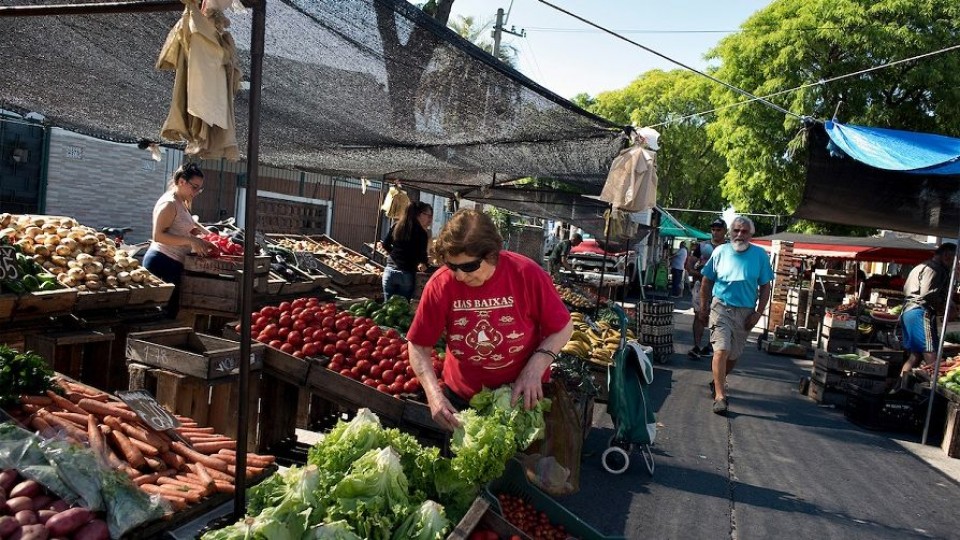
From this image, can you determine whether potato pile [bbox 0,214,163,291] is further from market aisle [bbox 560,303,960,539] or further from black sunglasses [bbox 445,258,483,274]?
market aisle [bbox 560,303,960,539]

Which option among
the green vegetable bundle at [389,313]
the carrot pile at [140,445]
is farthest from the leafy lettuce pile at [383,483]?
the green vegetable bundle at [389,313]

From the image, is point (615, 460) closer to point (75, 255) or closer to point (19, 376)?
point (19, 376)

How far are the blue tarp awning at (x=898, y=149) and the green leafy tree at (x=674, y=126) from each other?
105ft

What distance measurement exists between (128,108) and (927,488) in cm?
881

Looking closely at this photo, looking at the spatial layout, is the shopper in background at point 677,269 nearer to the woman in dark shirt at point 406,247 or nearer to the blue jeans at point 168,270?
the woman in dark shirt at point 406,247

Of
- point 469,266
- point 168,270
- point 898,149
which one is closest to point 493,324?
point 469,266

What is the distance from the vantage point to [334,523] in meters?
2.50

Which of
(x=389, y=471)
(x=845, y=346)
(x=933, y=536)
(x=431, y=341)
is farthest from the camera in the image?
(x=845, y=346)

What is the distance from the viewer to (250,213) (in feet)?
8.92

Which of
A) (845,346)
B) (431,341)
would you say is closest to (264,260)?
(431,341)

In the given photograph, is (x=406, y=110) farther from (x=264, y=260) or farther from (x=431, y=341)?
(x=431, y=341)

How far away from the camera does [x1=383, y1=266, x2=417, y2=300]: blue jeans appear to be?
8.52 m

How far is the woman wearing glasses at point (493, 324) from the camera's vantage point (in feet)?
11.0

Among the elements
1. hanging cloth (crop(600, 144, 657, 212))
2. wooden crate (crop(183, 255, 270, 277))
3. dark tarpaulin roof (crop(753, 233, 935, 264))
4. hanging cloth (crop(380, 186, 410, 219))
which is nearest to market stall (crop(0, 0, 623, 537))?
wooden crate (crop(183, 255, 270, 277))
